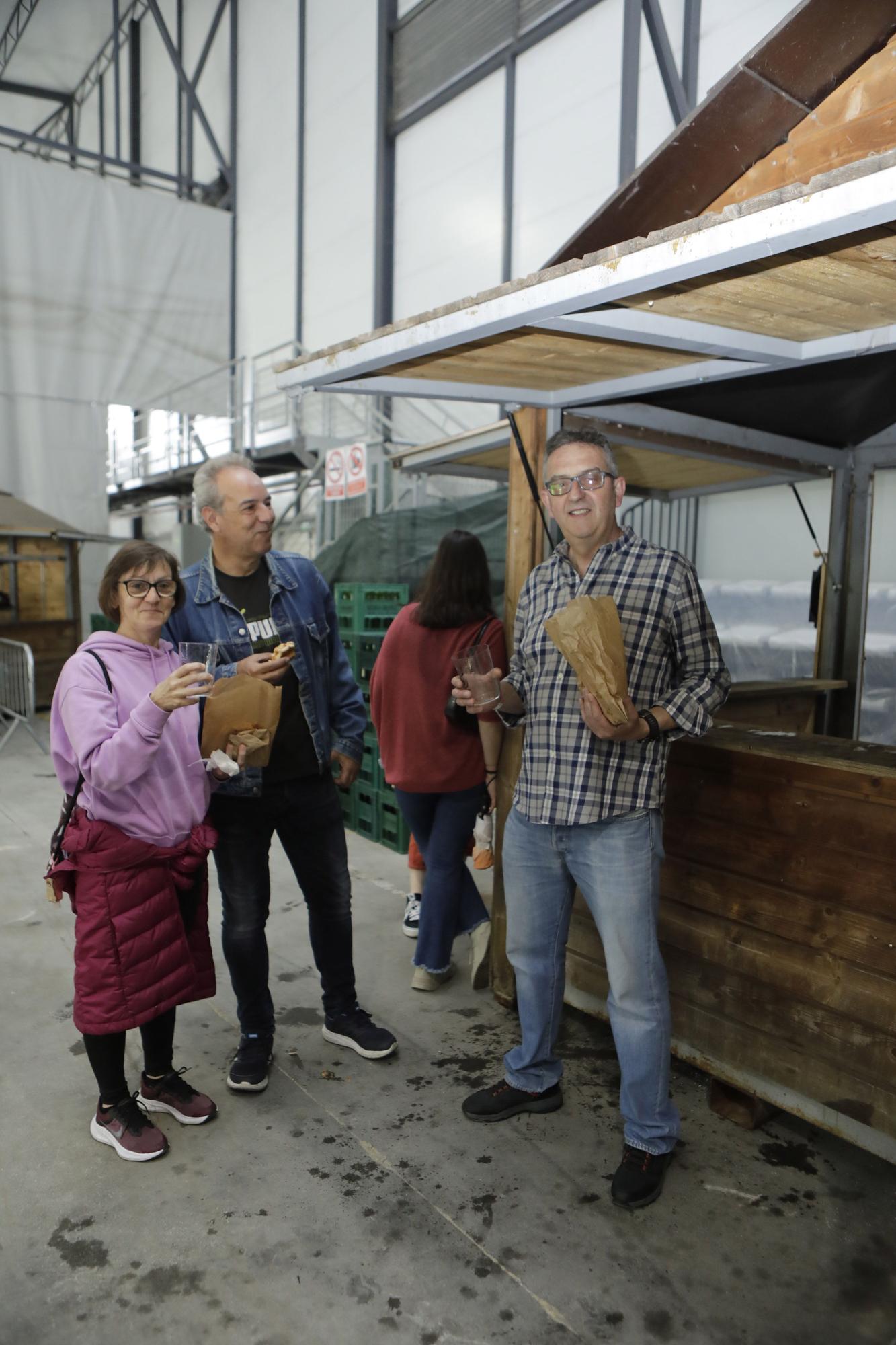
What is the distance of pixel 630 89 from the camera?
788cm

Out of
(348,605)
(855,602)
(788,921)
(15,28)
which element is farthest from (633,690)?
(15,28)

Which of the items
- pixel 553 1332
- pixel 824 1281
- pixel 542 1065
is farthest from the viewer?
pixel 542 1065

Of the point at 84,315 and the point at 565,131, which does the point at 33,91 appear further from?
the point at 565,131

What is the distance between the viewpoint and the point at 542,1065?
8.61 feet

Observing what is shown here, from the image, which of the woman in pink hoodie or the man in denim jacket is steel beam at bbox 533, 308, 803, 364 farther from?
the woman in pink hoodie

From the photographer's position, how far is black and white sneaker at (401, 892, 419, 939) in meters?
4.07

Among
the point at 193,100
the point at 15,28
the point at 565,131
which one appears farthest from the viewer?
the point at 15,28

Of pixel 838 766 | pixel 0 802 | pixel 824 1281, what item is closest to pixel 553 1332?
pixel 824 1281

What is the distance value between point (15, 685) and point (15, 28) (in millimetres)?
16080

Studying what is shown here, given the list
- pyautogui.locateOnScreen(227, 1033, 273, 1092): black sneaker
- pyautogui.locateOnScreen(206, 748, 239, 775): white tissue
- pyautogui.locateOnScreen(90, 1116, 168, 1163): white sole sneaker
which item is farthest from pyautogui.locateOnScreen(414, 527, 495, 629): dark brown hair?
pyautogui.locateOnScreen(90, 1116, 168, 1163): white sole sneaker

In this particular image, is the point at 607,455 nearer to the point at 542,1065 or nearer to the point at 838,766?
the point at 838,766

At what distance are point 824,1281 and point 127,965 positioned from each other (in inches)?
71.8

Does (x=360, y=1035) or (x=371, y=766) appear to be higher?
(x=371, y=766)

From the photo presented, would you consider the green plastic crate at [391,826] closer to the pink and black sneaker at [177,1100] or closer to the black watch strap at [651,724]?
the pink and black sneaker at [177,1100]
